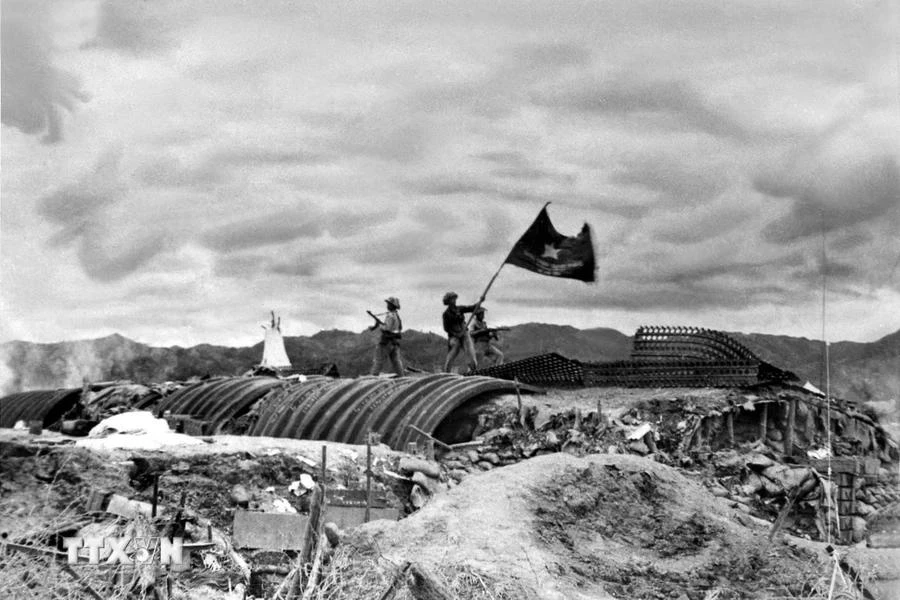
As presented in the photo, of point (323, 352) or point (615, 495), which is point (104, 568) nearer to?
point (615, 495)

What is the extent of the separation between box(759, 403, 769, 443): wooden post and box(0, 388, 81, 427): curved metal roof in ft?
48.7

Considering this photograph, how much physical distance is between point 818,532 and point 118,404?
14.5m

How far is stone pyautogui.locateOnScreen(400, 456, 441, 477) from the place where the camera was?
41.5 feet

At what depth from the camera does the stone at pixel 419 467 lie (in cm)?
1264

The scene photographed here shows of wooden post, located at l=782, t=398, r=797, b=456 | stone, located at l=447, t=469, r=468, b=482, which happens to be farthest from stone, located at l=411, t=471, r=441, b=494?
wooden post, located at l=782, t=398, r=797, b=456

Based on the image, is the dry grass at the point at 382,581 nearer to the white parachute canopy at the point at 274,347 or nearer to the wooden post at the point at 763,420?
the wooden post at the point at 763,420

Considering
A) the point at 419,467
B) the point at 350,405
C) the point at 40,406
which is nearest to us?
the point at 419,467

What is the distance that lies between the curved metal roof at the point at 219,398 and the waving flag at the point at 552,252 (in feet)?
16.6

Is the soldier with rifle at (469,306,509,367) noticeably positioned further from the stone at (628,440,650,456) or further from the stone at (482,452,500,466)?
the stone at (628,440,650,456)

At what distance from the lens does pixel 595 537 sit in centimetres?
882

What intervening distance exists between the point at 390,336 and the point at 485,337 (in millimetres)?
1909

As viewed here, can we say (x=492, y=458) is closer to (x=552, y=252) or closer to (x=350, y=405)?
(x=350, y=405)

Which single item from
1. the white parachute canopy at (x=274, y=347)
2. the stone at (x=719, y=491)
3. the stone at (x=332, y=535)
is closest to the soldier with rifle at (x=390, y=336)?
the white parachute canopy at (x=274, y=347)

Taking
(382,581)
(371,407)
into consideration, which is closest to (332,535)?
(382,581)
